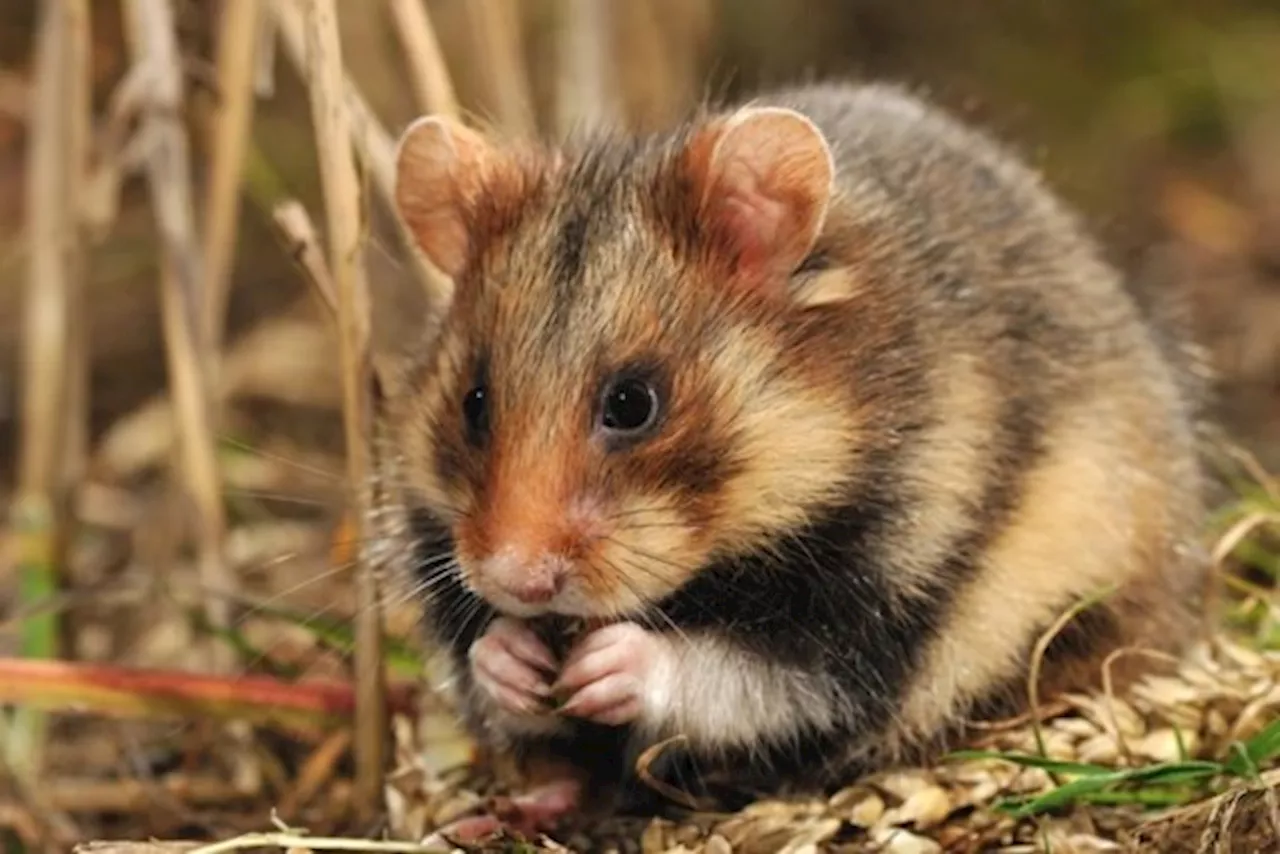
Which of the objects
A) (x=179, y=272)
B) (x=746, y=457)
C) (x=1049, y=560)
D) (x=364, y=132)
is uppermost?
(x=364, y=132)

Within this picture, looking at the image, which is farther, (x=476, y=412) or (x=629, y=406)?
(x=476, y=412)

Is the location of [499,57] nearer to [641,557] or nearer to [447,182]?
[447,182]

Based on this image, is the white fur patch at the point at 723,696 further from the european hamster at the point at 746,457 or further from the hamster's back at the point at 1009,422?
the hamster's back at the point at 1009,422

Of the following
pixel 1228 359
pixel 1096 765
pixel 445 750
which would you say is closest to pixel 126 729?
pixel 445 750

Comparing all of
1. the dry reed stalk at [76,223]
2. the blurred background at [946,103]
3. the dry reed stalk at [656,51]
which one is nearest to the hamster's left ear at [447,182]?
the dry reed stalk at [76,223]

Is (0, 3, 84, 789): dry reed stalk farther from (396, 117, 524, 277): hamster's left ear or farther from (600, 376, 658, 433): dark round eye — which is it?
(600, 376, 658, 433): dark round eye

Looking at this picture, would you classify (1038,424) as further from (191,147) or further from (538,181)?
(191,147)

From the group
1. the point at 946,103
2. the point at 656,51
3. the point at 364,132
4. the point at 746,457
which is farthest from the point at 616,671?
the point at 656,51
